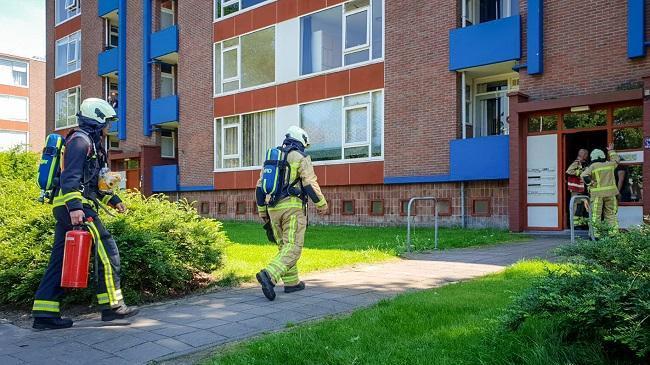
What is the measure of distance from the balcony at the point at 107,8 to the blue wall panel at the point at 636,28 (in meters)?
23.0

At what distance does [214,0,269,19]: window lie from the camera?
20938mm

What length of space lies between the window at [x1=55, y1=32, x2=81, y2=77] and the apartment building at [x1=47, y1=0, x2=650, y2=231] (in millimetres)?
5932

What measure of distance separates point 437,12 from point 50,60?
1048 inches

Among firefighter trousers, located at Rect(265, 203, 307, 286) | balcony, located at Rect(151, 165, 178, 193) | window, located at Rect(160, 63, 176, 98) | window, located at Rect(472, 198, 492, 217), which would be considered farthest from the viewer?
window, located at Rect(160, 63, 176, 98)

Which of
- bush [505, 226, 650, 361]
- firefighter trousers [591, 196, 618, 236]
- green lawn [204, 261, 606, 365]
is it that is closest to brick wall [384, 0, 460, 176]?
firefighter trousers [591, 196, 618, 236]

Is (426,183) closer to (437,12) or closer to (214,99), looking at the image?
(437,12)

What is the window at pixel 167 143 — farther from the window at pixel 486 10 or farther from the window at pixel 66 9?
the window at pixel 486 10

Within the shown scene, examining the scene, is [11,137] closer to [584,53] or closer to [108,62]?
[108,62]

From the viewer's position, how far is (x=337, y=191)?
17.7 metres

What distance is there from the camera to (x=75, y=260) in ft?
16.7

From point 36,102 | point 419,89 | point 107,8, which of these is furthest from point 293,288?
point 36,102

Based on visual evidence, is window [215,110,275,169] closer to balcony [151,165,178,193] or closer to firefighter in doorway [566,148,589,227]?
balcony [151,165,178,193]

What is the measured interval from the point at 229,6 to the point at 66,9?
15609 mm

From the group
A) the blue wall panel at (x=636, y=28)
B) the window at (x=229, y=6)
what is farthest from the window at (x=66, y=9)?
the blue wall panel at (x=636, y=28)
